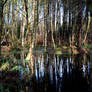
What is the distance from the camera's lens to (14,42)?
66.5ft

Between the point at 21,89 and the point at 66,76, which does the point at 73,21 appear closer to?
the point at 66,76

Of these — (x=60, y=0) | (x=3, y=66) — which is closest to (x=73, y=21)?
(x=60, y=0)

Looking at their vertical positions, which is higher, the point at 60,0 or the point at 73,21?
the point at 60,0

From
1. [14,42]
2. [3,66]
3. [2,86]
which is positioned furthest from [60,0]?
[2,86]

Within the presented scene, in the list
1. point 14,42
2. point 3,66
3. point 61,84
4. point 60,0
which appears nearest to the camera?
point 61,84

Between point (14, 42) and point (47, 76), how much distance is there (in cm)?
1393

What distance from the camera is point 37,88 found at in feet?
17.8

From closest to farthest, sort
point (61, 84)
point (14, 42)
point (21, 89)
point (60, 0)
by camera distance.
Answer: point (21, 89), point (61, 84), point (14, 42), point (60, 0)

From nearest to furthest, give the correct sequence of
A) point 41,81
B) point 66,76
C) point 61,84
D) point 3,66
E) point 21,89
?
1. point 21,89
2. point 61,84
3. point 41,81
4. point 66,76
5. point 3,66

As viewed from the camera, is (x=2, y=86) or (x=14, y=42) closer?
(x=2, y=86)

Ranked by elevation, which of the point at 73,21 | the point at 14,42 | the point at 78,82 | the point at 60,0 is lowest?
the point at 78,82

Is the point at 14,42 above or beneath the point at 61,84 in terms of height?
above

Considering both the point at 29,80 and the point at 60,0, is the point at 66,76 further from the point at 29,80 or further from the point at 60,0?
the point at 60,0

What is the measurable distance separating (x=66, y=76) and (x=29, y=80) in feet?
5.62
